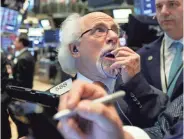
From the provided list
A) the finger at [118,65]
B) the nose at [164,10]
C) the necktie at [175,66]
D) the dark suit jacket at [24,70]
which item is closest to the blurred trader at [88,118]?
the finger at [118,65]

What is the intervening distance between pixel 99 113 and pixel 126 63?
27.7 inches

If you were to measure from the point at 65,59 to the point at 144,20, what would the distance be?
1.95 m

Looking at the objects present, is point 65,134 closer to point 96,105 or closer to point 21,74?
point 96,105

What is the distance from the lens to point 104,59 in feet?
4.22

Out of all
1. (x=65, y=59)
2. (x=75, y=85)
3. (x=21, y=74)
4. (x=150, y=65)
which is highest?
(x=75, y=85)

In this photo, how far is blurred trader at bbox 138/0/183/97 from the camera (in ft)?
5.49

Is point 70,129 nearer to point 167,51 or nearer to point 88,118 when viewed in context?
point 88,118

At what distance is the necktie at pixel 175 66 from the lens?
158cm

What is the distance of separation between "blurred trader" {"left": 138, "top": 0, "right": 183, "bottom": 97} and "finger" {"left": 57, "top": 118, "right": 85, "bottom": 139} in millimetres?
1120

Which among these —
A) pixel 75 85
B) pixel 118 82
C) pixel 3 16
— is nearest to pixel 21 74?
pixel 3 16

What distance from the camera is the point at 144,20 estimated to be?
129 inches

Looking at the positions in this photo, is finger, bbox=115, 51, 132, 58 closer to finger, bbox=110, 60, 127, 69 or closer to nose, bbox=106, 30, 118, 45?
finger, bbox=110, 60, 127, 69

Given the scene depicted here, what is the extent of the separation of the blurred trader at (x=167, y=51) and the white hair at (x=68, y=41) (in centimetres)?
45

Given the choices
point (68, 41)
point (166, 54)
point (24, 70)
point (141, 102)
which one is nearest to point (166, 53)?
point (166, 54)
